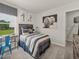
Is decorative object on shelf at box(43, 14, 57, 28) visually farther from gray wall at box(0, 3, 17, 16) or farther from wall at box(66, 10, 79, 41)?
gray wall at box(0, 3, 17, 16)

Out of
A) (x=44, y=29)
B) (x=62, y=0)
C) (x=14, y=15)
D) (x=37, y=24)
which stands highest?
(x=62, y=0)

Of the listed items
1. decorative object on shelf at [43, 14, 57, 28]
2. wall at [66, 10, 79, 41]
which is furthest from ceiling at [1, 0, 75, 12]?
wall at [66, 10, 79, 41]

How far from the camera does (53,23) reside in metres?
4.17

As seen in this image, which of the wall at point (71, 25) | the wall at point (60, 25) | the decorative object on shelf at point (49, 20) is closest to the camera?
the wall at point (60, 25)

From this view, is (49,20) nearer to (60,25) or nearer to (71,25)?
(60,25)

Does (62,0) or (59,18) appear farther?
(59,18)

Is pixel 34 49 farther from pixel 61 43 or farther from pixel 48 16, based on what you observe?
pixel 48 16

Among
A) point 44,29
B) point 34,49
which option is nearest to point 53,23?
point 44,29

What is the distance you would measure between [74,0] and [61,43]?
8.28 feet

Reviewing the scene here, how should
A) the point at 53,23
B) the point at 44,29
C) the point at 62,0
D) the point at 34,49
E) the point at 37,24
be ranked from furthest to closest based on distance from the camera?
the point at 37,24 → the point at 44,29 → the point at 53,23 → the point at 62,0 → the point at 34,49

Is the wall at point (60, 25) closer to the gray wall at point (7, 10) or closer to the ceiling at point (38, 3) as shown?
the ceiling at point (38, 3)

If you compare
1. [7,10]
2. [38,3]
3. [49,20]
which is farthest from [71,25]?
[7,10]

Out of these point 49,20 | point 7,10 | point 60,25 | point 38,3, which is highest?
point 38,3

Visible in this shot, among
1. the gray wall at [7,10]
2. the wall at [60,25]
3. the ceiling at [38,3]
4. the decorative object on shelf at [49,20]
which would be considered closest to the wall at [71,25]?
the wall at [60,25]
